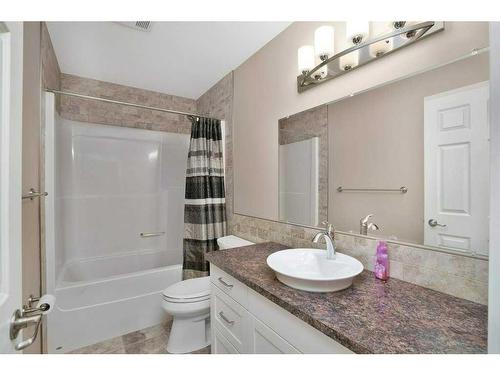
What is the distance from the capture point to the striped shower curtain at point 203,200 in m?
2.18

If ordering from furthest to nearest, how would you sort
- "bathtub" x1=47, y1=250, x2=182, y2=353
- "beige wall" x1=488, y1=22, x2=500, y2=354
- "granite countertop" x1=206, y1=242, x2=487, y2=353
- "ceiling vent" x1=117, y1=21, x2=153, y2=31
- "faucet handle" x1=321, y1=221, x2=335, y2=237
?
"bathtub" x1=47, y1=250, x2=182, y2=353, "ceiling vent" x1=117, y1=21, x2=153, y2=31, "faucet handle" x1=321, y1=221, x2=335, y2=237, "granite countertop" x1=206, y1=242, x2=487, y2=353, "beige wall" x1=488, y1=22, x2=500, y2=354

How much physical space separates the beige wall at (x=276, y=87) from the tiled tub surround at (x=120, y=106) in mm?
1106

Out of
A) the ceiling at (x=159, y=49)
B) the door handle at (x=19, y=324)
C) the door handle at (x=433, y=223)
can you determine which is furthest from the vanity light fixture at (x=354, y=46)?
the door handle at (x=19, y=324)

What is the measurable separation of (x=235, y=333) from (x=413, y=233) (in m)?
0.97

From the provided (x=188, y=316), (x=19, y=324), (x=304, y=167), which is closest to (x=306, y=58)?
(x=304, y=167)

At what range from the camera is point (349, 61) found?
1.21 meters

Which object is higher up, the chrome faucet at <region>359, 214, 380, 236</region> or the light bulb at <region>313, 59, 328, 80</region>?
the light bulb at <region>313, 59, 328, 80</region>

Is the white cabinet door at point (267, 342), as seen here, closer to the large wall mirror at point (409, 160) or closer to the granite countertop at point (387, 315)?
the granite countertop at point (387, 315)

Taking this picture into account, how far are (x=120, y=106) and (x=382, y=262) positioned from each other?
9.56ft

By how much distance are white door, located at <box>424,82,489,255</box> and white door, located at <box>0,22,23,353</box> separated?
140 centimetres

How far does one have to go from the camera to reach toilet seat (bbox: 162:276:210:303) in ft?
5.52

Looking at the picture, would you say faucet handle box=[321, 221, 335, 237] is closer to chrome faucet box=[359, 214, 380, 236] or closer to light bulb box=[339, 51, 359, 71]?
chrome faucet box=[359, 214, 380, 236]

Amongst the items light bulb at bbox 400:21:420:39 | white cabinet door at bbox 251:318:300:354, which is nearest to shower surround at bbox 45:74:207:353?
white cabinet door at bbox 251:318:300:354

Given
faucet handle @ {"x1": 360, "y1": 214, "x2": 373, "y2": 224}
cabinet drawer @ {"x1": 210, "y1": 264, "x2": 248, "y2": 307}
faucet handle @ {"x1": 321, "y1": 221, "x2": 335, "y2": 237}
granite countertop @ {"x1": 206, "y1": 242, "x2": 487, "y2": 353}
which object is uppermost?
faucet handle @ {"x1": 360, "y1": 214, "x2": 373, "y2": 224}
